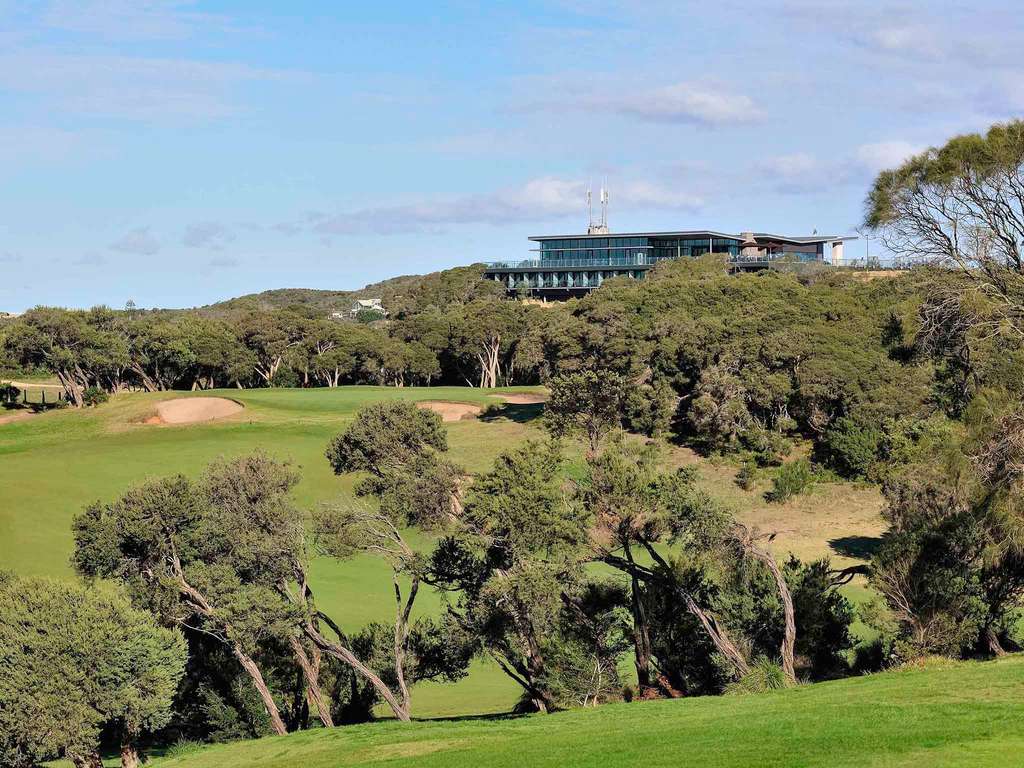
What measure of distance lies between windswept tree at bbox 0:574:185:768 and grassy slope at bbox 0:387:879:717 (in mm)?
6563

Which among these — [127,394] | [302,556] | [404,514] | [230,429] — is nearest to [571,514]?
[404,514]

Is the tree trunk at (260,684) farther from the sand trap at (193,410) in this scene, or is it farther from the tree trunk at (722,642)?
the sand trap at (193,410)

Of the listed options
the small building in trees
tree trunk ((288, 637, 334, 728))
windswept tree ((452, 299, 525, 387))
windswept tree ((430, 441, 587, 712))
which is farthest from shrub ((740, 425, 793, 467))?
the small building in trees

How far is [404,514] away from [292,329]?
78.6 meters

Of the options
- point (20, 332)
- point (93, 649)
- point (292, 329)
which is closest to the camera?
point (93, 649)

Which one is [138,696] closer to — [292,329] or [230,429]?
[230,429]

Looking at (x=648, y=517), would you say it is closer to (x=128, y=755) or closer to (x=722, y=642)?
(x=722, y=642)

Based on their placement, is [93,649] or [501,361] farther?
[501,361]

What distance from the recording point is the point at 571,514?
87.9ft

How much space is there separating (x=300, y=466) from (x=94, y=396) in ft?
190

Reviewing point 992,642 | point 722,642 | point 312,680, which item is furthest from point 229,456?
point 992,642

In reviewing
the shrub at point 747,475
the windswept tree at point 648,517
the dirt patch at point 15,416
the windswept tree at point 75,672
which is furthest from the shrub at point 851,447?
the dirt patch at point 15,416

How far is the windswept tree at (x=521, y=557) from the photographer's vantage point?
2594 centimetres

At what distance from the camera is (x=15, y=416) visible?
81.9 metres
